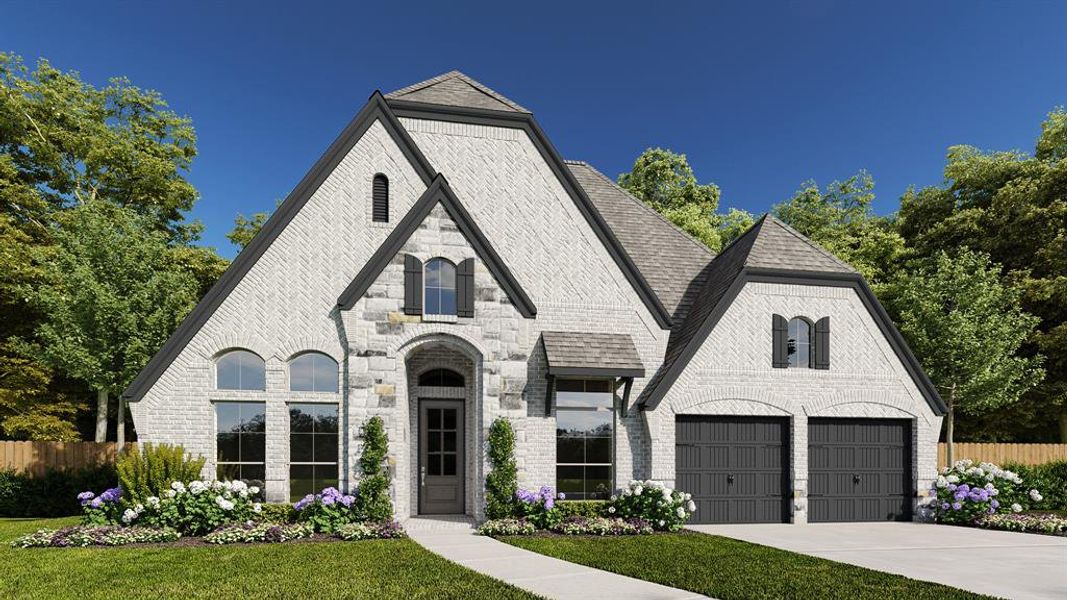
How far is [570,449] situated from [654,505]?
7.61 ft

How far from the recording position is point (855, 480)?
15625 mm

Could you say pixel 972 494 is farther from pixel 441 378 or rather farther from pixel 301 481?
pixel 301 481

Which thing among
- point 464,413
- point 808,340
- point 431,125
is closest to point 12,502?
point 464,413

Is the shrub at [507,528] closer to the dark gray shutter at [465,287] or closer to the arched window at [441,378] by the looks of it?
the arched window at [441,378]

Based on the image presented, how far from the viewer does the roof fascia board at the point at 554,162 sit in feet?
50.3

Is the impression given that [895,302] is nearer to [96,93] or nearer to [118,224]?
[118,224]

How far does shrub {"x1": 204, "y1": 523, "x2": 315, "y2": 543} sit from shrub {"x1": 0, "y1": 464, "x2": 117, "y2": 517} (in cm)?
753

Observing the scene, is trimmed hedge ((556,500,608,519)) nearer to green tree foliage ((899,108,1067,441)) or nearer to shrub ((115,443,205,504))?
shrub ((115,443,205,504))

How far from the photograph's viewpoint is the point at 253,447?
13.4 m

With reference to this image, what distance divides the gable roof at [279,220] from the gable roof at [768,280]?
738cm

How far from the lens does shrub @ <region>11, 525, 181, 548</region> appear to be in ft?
36.6

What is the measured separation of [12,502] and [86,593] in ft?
39.6

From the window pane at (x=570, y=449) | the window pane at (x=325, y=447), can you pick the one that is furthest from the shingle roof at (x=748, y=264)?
the window pane at (x=325, y=447)

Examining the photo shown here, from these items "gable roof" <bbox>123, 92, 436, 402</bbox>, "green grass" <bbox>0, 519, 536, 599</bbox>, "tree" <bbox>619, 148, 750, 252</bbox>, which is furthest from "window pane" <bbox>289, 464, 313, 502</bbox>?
"tree" <bbox>619, 148, 750, 252</bbox>
